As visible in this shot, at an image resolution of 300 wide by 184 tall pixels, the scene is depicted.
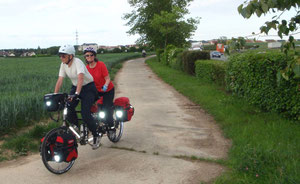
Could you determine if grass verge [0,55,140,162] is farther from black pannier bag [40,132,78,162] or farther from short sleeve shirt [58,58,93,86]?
short sleeve shirt [58,58,93,86]

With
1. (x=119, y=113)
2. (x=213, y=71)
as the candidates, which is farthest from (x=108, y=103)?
(x=213, y=71)

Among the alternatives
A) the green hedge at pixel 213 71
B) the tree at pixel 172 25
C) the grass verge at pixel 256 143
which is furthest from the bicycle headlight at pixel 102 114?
the tree at pixel 172 25

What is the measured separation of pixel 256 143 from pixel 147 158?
6.60ft

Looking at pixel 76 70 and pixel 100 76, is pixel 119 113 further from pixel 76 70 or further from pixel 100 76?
pixel 76 70

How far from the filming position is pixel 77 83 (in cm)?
477

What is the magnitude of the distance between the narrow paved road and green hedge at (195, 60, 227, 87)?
15.4 feet

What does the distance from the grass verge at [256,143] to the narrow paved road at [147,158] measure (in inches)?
11.1

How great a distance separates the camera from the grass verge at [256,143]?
4.09 metres

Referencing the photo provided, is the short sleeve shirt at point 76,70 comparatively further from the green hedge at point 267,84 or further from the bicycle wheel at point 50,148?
the green hedge at point 267,84

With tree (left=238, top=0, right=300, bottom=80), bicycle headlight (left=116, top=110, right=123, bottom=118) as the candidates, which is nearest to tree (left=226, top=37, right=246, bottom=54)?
tree (left=238, top=0, right=300, bottom=80)

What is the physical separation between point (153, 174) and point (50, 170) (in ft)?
4.91

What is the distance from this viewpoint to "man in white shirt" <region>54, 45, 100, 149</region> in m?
4.63

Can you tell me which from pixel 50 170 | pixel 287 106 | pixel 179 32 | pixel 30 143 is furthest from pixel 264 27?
pixel 179 32

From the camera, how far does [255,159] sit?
169 inches
